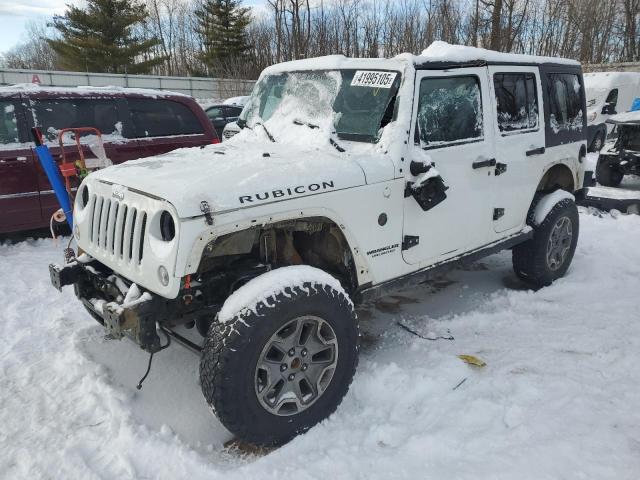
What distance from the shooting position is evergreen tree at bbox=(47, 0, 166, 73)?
3400 centimetres

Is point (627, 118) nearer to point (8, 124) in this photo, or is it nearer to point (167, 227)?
point (167, 227)

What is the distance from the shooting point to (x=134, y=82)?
96.9 feet

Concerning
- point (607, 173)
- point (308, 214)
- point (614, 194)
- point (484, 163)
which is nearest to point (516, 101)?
point (484, 163)

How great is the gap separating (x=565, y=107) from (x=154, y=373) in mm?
4266

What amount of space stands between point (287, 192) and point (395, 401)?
1.43 m

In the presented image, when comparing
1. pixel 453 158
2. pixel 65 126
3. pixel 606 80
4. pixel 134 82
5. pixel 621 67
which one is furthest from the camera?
pixel 134 82

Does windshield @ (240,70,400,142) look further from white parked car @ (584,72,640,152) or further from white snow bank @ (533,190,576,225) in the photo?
white parked car @ (584,72,640,152)

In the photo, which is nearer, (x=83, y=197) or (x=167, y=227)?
(x=167, y=227)

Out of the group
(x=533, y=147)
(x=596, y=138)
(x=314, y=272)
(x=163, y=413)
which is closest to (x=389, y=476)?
(x=314, y=272)

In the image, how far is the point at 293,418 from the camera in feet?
9.06

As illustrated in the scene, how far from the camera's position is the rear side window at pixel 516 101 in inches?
159

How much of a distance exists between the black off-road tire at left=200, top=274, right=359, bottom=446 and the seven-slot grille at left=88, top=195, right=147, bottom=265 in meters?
0.60

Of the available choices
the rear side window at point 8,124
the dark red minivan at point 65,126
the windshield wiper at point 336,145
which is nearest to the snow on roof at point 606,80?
the dark red minivan at point 65,126

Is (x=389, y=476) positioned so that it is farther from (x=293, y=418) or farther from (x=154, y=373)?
(x=154, y=373)
